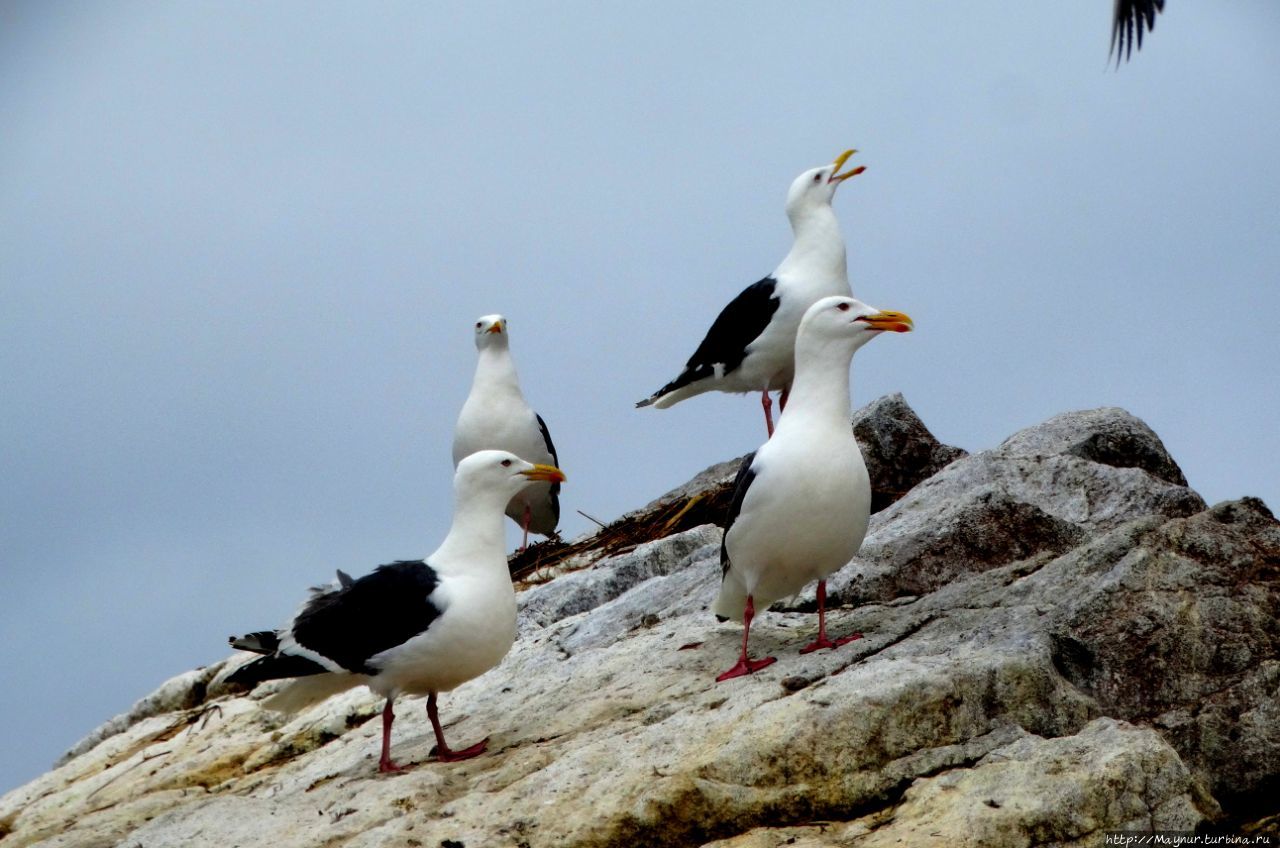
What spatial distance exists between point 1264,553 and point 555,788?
3757mm

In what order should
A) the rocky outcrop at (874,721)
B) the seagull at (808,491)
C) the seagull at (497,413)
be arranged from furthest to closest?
the seagull at (497,413) → the seagull at (808,491) → the rocky outcrop at (874,721)

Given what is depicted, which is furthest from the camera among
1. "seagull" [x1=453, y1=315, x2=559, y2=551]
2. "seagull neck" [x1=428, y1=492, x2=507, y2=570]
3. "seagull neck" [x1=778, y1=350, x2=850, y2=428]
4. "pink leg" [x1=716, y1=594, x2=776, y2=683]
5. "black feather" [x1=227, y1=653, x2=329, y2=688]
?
"seagull" [x1=453, y1=315, x2=559, y2=551]

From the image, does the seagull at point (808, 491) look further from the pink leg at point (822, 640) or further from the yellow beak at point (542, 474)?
the yellow beak at point (542, 474)

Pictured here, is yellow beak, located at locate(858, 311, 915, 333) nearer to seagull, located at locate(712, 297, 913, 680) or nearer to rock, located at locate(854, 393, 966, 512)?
seagull, located at locate(712, 297, 913, 680)

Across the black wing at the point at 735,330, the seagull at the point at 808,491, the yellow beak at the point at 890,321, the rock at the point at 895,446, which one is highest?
the black wing at the point at 735,330

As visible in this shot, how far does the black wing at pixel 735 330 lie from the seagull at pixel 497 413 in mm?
1776

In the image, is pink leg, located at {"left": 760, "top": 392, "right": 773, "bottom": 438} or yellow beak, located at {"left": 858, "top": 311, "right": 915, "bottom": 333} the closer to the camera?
yellow beak, located at {"left": 858, "top": 311, "right": 915, "bottom": 333}

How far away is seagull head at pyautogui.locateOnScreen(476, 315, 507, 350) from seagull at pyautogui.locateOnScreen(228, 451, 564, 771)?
19.5 ft

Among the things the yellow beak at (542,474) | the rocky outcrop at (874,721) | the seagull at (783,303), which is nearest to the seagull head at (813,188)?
the seagull at (783,303)

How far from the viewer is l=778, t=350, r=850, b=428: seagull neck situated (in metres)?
8.41

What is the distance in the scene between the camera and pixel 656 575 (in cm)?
1153

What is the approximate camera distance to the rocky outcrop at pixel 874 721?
6.38 m

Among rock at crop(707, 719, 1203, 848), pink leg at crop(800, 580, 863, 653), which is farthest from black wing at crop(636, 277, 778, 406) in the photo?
rock at crop(707, 719, 1203, 848)

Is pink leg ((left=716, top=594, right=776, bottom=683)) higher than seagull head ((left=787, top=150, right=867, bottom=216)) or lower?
lower
